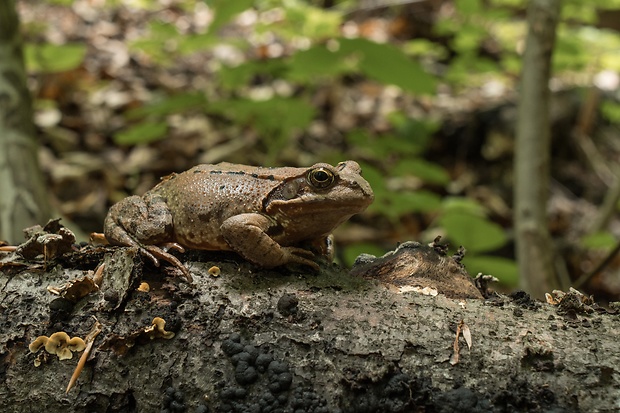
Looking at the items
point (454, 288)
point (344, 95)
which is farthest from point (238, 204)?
point (344, 95)

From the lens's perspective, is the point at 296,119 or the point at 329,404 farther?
the point at 296,119

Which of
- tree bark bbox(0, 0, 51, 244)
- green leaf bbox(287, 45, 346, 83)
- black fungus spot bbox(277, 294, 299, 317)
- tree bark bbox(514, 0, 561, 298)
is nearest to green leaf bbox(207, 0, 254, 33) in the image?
green leaf bbox(287, 45, 346, 83)

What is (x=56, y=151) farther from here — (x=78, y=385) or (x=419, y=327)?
(x=419, y=327)

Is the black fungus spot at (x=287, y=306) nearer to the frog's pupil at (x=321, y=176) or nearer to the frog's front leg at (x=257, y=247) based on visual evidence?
the frog's front leg at (x=257, y=247)

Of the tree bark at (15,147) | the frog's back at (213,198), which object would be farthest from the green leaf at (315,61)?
the frog's back at (213,198)

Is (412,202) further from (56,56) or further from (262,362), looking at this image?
(56,56)

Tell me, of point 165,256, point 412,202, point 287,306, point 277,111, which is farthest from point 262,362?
point 277,111
